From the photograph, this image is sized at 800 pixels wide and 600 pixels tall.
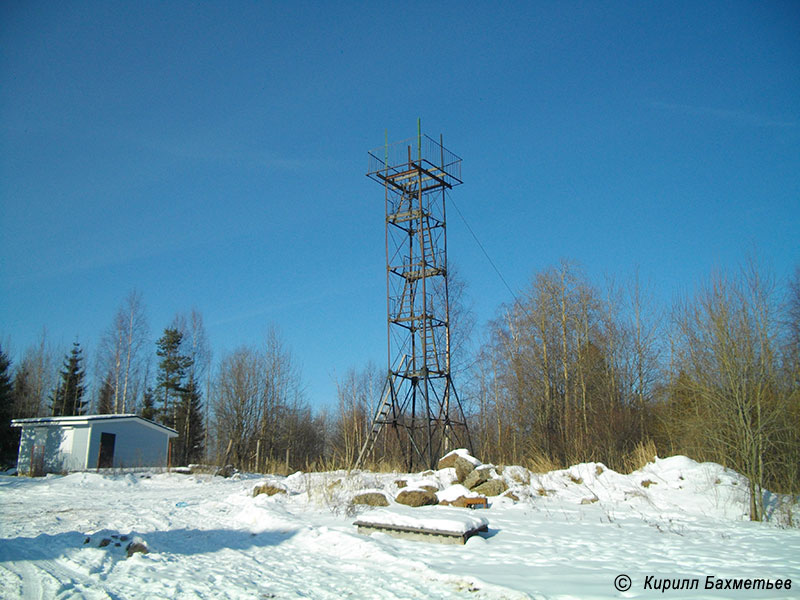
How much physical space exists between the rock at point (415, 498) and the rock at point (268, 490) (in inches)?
121

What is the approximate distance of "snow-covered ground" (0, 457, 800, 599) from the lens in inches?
272

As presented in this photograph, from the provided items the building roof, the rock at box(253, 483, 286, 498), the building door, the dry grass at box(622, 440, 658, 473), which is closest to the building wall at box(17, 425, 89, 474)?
the building roof

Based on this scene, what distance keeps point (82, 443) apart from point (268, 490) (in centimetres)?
1865

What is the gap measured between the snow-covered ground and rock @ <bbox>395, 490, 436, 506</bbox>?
83 centimetres

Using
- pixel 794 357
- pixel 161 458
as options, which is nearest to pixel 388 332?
pixel 794 357

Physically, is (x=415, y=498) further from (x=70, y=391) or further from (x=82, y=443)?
(x=70, y=391)

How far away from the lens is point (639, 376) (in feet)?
94.7

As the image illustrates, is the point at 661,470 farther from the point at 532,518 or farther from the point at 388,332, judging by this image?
the point at 388,332

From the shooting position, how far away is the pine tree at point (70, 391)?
46312 millimetres

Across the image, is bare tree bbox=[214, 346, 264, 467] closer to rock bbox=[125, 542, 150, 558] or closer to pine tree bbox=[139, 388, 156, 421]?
pine tree bbox=[139, 388, 156, 421]

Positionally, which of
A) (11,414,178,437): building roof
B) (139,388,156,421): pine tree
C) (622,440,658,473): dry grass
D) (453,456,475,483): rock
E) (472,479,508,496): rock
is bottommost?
(472,479,508,496): rock

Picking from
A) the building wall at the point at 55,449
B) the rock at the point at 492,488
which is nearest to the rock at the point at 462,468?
the rock at the point at 492,488

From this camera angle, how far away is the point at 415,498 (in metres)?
14.7

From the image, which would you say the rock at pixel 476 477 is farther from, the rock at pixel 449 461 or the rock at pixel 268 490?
→ the rock at pixel 268 490
